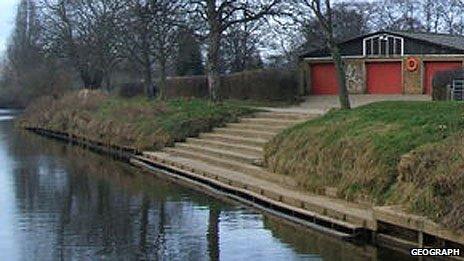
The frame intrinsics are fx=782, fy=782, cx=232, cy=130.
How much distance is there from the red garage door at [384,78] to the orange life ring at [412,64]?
0.90m

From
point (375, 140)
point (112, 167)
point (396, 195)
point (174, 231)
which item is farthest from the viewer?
point (112, 167)

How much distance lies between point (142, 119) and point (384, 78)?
18.1m

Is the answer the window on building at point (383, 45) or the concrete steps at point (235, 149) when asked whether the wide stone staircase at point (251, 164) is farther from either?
the window on building at point (383, 45)

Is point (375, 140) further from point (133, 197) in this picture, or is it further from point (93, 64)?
point (93, 64)

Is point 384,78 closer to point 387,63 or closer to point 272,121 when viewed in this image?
point 387,63

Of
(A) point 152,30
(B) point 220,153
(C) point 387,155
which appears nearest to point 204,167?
(B) point 220,153

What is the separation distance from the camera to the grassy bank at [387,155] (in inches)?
457

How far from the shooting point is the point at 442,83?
29.4 m

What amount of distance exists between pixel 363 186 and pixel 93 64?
49.2 m

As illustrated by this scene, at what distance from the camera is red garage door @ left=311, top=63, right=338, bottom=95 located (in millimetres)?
46281

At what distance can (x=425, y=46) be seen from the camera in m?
42.9

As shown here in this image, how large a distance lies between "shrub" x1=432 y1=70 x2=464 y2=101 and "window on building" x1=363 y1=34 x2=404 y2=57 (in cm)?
1432

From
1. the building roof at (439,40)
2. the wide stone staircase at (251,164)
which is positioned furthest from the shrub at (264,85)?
the wide stone staircase at (251,164)

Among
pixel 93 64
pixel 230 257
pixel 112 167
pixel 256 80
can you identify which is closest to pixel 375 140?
pixel 230 257
